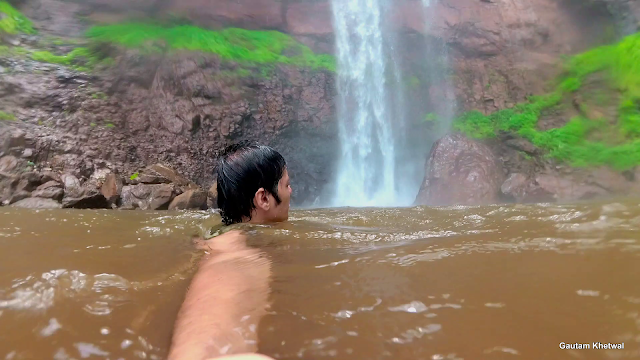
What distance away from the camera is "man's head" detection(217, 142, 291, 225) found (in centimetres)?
251

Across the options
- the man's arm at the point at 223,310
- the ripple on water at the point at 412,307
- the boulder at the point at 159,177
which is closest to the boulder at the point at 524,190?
the boulder at the point at 159,177

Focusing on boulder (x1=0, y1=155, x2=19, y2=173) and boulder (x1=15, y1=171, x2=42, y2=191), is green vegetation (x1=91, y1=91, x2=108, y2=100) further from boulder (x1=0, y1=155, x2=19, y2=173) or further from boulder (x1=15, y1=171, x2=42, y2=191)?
boulder (x1=15, y1=171, x2=42, y2=191)

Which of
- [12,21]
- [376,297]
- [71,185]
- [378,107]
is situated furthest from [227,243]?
[12,21]

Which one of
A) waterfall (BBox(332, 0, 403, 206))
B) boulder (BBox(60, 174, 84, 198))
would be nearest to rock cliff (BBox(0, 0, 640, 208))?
waterfall (BBox(332, 0, 403, 206))

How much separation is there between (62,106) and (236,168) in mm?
10384

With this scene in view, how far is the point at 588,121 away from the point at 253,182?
1148cm

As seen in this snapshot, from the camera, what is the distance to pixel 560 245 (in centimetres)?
183

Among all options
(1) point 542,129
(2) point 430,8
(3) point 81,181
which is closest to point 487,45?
(2) point 430,8

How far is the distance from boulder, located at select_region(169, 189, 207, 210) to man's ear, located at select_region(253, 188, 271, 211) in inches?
216

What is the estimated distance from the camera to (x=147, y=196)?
7.73m

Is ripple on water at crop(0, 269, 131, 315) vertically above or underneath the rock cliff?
underneath

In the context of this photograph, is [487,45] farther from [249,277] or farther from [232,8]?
[249,277]

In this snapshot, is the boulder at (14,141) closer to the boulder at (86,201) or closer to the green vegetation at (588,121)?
the boulder at (86,201)

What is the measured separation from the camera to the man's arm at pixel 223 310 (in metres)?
1.01
